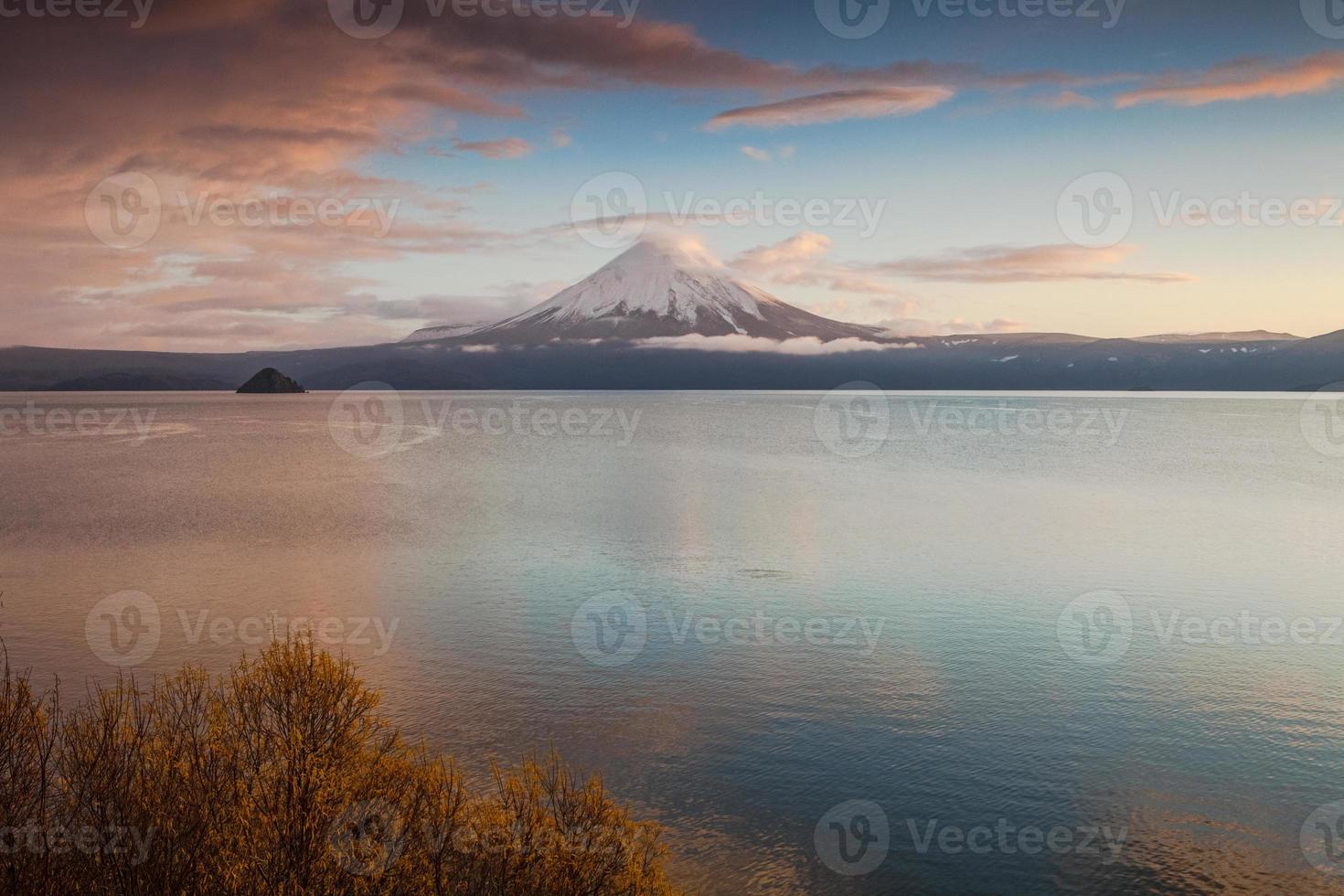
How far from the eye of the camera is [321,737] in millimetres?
17797

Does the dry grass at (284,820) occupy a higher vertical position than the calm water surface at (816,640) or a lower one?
higher

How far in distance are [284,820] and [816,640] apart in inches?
1005

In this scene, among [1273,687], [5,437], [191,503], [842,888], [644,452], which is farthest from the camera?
[5,437]

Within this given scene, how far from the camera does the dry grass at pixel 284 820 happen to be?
48.4 feet

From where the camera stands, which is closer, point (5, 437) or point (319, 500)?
point (319, 500)

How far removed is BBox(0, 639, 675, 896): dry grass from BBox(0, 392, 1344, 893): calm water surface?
4.41m

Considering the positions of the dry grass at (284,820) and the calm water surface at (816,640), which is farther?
the calm water surface at (816,640)

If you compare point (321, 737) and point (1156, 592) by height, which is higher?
point (321, 737)

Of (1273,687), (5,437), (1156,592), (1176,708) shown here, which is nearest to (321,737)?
(1176,708)

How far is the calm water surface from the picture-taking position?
2205cm

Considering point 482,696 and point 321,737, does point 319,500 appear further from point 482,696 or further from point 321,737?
point 321,737

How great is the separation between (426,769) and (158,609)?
28.2 meters

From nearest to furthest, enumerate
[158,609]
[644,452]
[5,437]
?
[158,609] → [644,452] → [5,437]

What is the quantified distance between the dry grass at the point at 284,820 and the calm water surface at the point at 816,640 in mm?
4408
